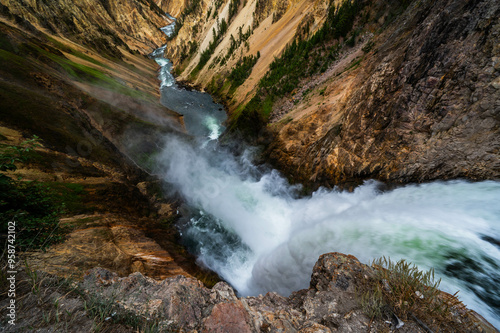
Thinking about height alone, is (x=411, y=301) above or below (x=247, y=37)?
below

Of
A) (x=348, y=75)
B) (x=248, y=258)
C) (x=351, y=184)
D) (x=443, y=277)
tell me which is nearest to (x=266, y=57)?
(x=348, y=75)

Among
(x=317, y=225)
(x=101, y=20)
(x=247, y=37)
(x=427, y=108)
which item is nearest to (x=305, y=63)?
(x=427, y=108)

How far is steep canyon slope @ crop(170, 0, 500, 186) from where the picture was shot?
5.85 metres

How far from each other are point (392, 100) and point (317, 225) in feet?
21.0

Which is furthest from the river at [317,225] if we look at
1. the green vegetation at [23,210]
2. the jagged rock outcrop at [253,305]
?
the green vegetation at [23,210]

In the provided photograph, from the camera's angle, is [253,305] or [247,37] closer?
[253,305]

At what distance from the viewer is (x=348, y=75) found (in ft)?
44.2

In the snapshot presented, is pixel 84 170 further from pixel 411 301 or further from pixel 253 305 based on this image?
pixel 411 301

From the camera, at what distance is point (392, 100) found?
26.8 feet

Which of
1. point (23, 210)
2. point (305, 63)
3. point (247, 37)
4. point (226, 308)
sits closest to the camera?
point (226, 308)

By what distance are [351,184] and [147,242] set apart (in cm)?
1027

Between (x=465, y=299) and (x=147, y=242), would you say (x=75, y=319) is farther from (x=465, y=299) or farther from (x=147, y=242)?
(x=147, y=242)

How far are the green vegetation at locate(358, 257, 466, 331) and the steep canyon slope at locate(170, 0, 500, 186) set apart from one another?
524 centimetres

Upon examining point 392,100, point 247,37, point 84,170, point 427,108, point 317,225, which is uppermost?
point 247,37
